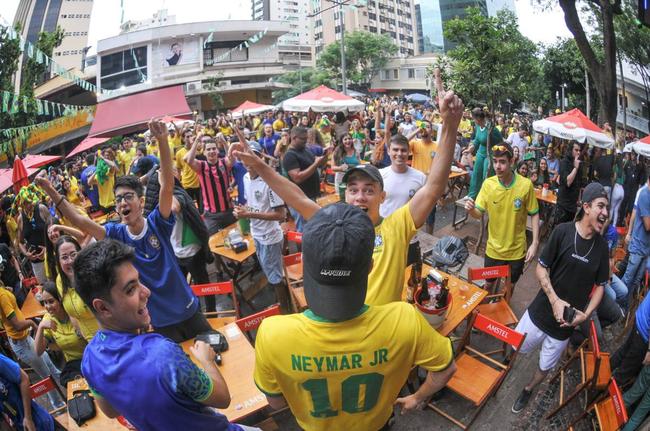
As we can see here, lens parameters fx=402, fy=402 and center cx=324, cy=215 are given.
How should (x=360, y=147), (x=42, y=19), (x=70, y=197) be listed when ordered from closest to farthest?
(x=70, y=197) < (x=360, y=147) < (x=42, y=19)

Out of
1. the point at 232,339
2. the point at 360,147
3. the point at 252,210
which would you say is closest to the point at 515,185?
the point at 252,210

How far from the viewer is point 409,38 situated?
257 feet

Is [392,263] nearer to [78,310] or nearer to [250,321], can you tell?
[250,321]

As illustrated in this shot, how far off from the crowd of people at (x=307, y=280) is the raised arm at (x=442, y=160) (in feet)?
0.03

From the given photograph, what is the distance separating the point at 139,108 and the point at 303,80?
2570 cm

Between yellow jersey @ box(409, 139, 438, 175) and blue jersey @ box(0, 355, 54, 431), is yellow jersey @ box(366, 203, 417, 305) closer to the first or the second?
blue jersey @ box(0, 355, 54, 431)

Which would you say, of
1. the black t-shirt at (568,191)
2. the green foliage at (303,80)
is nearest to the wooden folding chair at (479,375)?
the black t-shirt at (568,191)

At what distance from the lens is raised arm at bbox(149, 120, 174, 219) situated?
2930mm

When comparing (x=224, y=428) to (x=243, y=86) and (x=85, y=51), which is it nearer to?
(x=243, y=86)

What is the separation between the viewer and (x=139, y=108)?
2367 cm

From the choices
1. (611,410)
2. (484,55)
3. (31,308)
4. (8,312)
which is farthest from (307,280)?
(484,55)

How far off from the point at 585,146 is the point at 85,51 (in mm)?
51510

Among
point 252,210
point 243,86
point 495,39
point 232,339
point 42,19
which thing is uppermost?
point 42,19

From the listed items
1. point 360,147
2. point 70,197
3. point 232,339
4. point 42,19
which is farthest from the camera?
point 42,19
